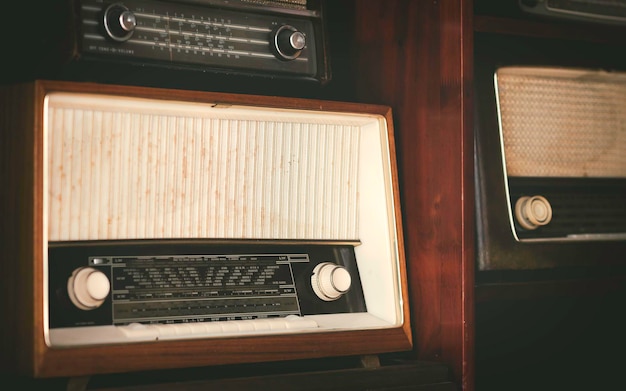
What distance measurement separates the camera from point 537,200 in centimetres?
151

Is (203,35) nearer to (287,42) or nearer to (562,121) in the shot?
(287,42)

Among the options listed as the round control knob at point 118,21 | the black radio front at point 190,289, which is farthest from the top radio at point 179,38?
the black radio front at point 190,289

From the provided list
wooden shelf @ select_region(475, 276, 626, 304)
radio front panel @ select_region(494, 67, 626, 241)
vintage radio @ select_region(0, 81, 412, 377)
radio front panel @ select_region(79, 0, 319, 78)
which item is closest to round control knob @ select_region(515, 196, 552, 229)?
radio front panel @ select_region(494, 67, 626, 241)

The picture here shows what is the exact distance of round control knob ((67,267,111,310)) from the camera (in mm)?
1188

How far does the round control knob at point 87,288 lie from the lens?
1188 millimetres

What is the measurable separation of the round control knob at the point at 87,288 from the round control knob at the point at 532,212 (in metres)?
0.77

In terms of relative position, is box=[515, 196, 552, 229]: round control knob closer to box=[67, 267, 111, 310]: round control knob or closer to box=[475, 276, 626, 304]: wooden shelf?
box=[475, 276, 626, 304]: wooden shelf

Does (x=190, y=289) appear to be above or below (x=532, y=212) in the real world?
below

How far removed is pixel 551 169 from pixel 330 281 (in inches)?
19.9

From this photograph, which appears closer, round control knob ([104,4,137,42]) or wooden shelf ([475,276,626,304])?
round control knob ([104,4,137,42])

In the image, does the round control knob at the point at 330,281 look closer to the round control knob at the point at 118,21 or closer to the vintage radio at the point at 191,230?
the vintage radio at the point at 191,230

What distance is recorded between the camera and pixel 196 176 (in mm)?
1344

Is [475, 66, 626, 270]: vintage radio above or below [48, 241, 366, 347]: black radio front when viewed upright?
above

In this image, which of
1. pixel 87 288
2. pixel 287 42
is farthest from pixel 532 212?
pixel 87 288
